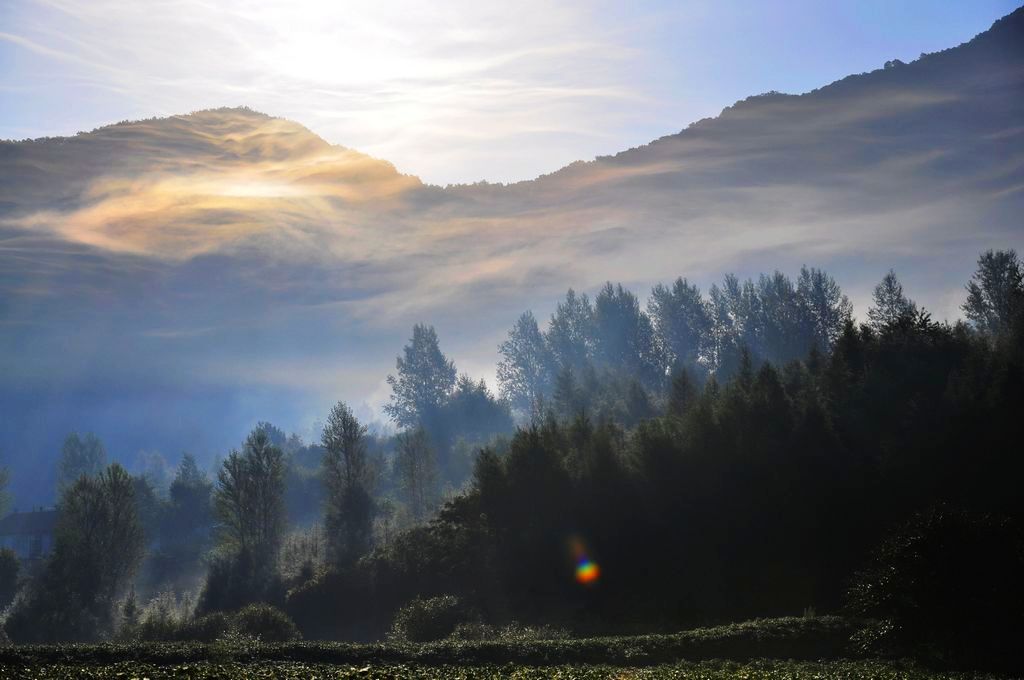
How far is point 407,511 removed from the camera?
107 meters

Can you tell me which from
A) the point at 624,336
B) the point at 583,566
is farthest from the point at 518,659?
the point at 624,336

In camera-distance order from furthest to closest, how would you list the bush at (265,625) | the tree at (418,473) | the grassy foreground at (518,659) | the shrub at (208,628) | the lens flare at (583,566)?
the tree at (418,473) → the lens flare at (583,566) → the shrub at (208,628) → the bush at (265,625) → the grassy foreground at (518,659)

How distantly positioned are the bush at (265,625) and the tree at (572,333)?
97.1 m

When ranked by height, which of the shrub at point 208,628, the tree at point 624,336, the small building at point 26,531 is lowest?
the small building at point 26,531

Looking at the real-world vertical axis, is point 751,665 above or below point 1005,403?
below

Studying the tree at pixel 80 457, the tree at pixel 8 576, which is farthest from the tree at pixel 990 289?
the tree at pixel 80 457

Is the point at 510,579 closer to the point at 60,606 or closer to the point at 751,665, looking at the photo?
the point at 751,665

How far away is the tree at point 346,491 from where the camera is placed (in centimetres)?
7894

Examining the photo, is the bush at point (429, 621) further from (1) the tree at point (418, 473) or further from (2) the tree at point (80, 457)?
(2) the tree at point (80, 457)

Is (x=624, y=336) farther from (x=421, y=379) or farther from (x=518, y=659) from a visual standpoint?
(x=518, y=659)

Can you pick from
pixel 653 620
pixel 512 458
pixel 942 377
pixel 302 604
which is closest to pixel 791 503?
pixel 653 620

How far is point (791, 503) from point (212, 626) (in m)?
38.0

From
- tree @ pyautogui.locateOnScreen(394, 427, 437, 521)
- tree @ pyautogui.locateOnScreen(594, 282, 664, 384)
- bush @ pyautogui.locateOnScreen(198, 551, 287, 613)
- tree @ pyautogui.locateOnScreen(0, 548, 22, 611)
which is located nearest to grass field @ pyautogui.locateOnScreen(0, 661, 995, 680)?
bush @ pyautogui.locateOnScreen(198, 551, 287, 613)

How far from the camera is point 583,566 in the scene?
53656 mm
